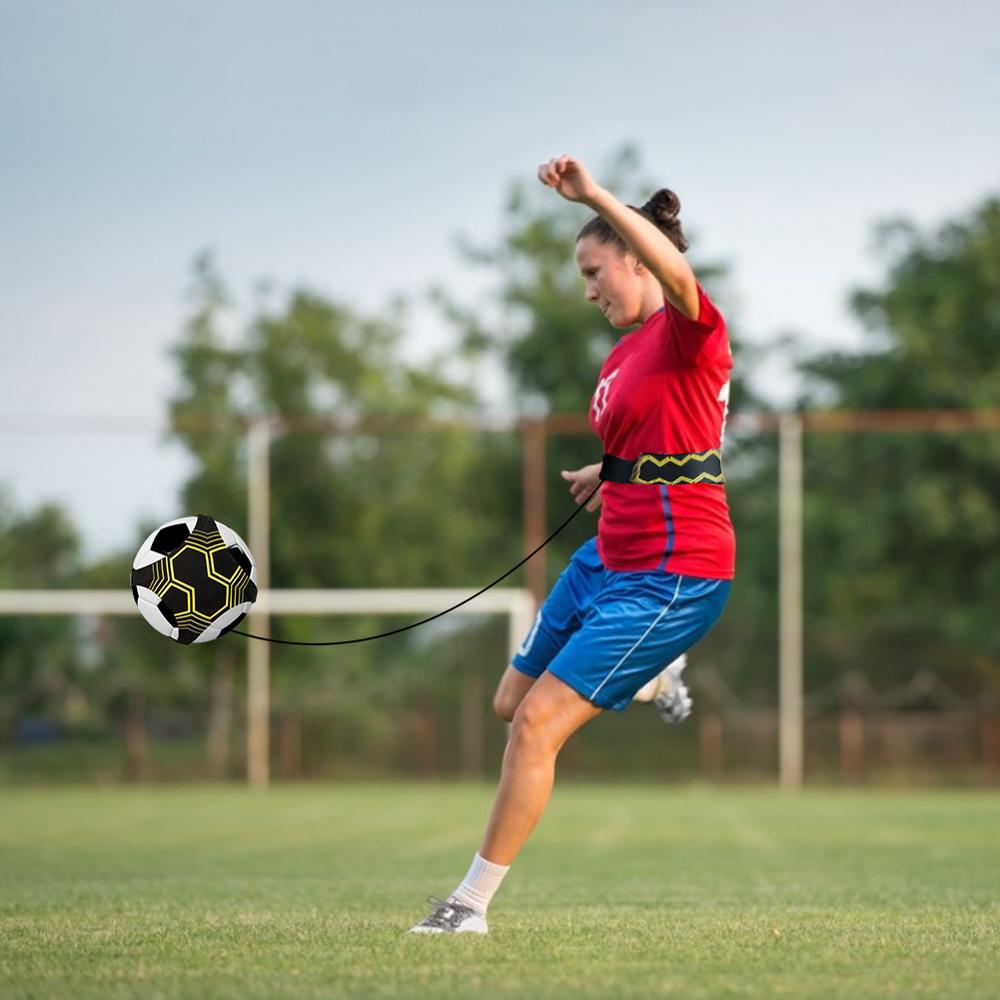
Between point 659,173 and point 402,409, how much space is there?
8.52m

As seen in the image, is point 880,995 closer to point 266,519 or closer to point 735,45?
point 266,519

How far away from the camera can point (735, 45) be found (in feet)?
98.4

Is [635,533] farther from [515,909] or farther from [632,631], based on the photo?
[515,909]

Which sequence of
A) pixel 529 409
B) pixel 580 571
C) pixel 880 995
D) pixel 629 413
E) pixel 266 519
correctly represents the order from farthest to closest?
→ pixel 529 409 < pixel 266 519 < pixel 580 571 < pixel 629 413 < pixel 880 995

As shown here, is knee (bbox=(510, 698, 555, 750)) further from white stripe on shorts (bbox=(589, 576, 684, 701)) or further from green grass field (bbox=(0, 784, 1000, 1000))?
green grass field (bbox=(0, 784, 1000, 1000))

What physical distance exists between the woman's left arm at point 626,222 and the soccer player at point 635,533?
0.72 ft

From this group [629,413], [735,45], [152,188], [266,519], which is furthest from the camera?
[152,188]

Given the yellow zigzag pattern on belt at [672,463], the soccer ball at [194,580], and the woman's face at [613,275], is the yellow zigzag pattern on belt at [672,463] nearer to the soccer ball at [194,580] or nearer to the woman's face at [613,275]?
the woman's face at [613,275]

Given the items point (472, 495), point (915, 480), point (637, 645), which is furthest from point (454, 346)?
point (637, 645)

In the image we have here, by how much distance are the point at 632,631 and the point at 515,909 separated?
1.52 m

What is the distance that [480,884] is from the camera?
4859 millimetres

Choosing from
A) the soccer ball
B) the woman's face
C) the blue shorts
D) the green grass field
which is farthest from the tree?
the woman's face

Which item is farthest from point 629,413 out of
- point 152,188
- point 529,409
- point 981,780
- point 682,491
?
point 529,409

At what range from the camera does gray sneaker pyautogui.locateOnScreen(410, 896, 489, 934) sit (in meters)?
4.84
